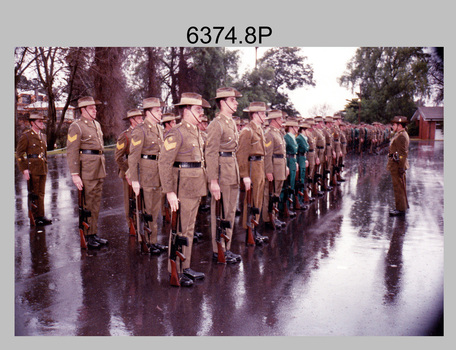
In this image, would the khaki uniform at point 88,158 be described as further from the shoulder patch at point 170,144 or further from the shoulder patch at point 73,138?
the shoulder patch at point 170,144

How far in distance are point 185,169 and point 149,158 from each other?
1.47m

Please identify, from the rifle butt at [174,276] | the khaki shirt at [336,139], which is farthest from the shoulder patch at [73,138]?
the khaki shirt at [336,139]

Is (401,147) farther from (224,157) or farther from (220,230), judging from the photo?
(220,230)

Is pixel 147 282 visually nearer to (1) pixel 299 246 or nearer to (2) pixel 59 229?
(1) pixel 299 246

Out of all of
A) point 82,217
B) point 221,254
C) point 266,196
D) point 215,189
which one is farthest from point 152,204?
point 266,196

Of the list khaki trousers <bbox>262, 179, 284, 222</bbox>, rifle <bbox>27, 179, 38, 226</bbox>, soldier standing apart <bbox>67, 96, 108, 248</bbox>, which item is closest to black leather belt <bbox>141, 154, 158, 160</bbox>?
soldier standing apart <bbox>67, 96, 108, 248</bbox>

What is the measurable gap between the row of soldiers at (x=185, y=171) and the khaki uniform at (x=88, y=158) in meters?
0.01

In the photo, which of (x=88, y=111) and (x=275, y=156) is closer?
(x=88, y=111)

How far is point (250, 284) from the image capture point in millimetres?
4637

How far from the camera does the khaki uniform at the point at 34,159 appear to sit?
7.41 metres

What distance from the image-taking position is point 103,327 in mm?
Result: 3623

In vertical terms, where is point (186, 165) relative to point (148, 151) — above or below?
below

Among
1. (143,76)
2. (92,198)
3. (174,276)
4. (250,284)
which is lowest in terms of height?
(250,284)

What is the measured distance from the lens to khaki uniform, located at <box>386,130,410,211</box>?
818 centimetres
